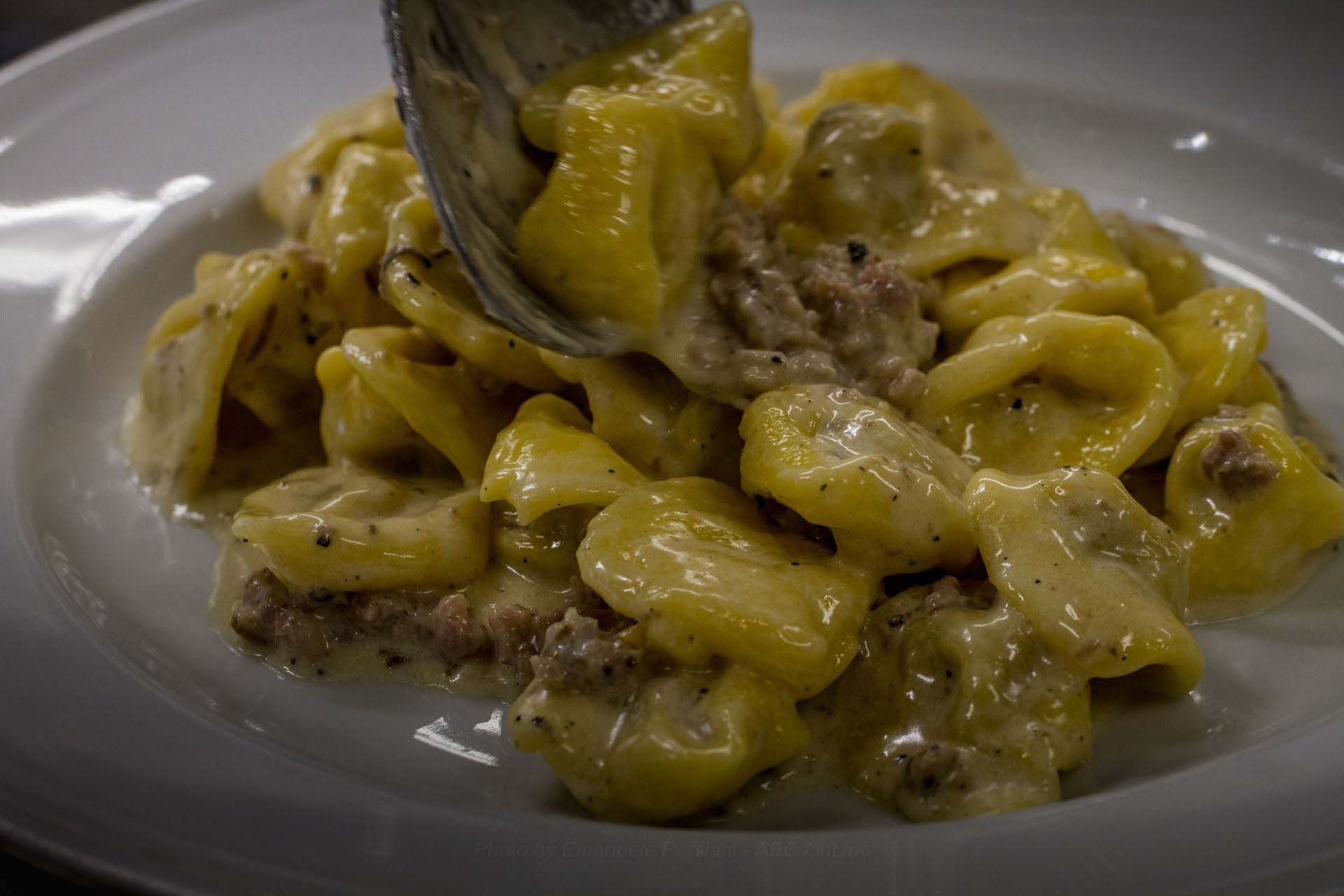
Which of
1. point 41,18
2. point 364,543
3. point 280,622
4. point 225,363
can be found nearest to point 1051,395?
point 364,543

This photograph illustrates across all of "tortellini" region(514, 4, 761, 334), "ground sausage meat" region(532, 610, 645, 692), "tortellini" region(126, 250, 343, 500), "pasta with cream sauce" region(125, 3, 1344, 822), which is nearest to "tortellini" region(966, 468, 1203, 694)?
"pasta with cream sauce" region(125, 3, 1344, 822)

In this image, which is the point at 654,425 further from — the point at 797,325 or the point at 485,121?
the point at 485,121

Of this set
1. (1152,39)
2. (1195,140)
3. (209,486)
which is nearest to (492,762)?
(209,486)

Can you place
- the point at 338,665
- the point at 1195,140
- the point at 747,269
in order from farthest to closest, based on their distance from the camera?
the point at 1195,140 < the point at 747,269 < the point at 338,665

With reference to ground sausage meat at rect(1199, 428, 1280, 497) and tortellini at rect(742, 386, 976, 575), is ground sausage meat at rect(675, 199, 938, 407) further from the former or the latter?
ground sausage meat at rect(1199, 428, 1280, 497)

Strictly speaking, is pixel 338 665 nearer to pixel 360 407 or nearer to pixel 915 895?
pixel 360 407

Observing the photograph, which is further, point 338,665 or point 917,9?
point 917,9

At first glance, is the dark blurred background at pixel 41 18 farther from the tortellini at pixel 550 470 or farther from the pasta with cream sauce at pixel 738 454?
the tortellini at pixel 550 470
